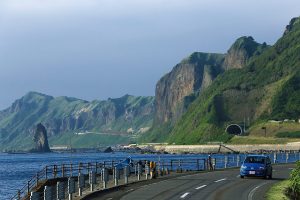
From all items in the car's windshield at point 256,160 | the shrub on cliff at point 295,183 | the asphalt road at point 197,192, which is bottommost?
the asphalt road at point 197,192

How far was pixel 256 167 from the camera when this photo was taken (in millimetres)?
49406

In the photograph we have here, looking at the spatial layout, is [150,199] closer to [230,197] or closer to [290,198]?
[230,197]

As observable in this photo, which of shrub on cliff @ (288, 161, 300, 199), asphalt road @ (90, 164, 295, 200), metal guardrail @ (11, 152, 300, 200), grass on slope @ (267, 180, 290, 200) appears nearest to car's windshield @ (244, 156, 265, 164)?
asphalt road @ (90, 164, 295, 200)

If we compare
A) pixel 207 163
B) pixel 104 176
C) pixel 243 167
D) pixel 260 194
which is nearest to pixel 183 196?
pixel 260 194

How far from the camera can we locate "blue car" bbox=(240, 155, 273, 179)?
161ft

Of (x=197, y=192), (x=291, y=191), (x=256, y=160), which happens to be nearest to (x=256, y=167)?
(x=256, y=160)

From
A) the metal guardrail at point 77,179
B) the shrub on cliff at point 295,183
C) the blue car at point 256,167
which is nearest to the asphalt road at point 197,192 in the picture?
the shrub on cliff at point 295,183

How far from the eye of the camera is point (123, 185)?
42.8m

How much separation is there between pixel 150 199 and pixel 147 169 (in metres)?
19.5

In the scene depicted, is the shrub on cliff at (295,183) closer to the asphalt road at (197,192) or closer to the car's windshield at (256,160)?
the asphalt road at (197,192)

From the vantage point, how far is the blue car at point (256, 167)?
161ft

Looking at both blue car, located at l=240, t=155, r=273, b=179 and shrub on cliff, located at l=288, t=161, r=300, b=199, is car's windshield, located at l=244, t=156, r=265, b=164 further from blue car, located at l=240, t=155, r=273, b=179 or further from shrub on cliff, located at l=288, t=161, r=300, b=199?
shrub on cliff, located at l=288, t=161, r=300, b=199

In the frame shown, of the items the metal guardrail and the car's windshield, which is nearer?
the metal guardrail

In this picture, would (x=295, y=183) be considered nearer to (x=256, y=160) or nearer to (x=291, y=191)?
(x=291, y=191)
